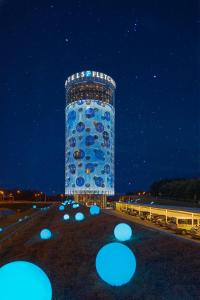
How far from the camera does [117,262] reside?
12.8m

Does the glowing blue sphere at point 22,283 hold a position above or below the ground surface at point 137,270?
above

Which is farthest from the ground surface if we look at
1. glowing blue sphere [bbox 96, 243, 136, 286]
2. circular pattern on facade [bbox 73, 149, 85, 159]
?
circular pattern on facade [bbox 73, 149, 85, 159]

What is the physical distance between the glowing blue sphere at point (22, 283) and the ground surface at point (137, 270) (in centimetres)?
576

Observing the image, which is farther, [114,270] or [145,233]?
[145,233]

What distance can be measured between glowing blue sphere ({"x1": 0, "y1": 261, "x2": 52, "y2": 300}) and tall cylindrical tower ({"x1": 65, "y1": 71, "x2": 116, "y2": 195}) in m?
88.5

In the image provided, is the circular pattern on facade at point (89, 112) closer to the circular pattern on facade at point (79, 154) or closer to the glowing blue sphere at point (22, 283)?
the circular pattern on facade at point (79, 154)

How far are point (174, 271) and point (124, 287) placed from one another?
299cm

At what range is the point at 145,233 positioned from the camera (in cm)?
2564

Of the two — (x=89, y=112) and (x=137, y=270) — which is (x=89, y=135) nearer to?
(x=89, y=112)

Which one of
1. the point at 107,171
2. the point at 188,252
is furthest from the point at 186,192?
the point at 188,252

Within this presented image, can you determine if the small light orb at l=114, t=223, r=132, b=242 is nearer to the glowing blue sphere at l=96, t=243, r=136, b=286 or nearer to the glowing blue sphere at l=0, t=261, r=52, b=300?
the glowing blue sphere at l=96, t=243, r=136, b=286

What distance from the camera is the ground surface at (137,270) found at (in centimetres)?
1403

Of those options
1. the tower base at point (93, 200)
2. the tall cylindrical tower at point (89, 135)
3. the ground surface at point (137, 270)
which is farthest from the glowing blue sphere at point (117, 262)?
the tower base at point (93, 200)

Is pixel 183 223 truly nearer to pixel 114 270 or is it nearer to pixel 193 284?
pixel 193 284
